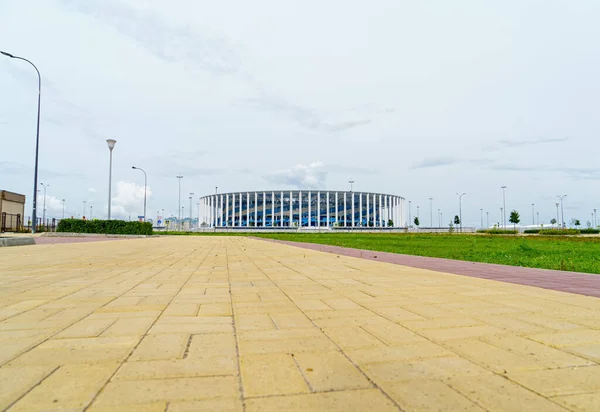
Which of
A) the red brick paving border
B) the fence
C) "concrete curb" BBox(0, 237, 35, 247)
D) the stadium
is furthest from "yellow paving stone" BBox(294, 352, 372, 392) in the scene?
the stadium

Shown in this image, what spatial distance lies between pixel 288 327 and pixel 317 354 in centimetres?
78

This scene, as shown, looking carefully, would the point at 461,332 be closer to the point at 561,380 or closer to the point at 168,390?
the point at 561,380

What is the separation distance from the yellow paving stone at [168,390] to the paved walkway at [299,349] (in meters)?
0.01

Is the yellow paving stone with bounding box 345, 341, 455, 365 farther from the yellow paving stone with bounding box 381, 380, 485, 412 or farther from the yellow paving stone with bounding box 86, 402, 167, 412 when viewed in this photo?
the yellow paving stone with bounding box 86, 402, 167, 412

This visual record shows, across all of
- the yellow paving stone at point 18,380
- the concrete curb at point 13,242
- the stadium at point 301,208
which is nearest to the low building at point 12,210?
the concrete curb at point 13,242

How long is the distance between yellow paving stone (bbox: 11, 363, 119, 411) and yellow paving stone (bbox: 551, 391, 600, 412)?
2.44 m

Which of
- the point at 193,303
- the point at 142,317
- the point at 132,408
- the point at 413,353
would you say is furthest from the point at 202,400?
the point at 193,303

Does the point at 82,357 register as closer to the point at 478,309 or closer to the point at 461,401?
the point at 461,401

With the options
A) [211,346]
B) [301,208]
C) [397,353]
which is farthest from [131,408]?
[301,208]

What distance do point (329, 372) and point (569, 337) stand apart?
2.15 metres

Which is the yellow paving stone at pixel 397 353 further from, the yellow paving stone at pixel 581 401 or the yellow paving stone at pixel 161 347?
the yellow paving stone at pixel 161 347

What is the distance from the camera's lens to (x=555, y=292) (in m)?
5.07

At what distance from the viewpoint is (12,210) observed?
38.7 m

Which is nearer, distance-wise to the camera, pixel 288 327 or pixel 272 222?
pixel 288 327
